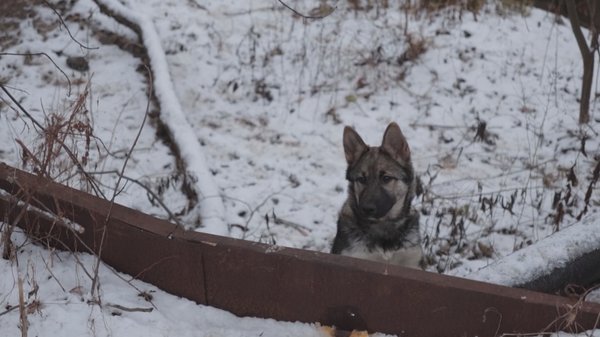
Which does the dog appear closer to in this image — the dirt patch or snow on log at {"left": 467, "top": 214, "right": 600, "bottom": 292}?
snow on log at {"left": 467, "top": 214, "right": 600, "bottom": 292}

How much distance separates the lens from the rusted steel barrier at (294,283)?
3.62 metres

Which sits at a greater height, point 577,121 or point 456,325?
point 577,121

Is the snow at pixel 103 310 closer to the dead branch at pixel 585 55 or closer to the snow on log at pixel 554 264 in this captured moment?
the snow on log at pixel 554 264

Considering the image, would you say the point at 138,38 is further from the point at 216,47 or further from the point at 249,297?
the point at 249,297

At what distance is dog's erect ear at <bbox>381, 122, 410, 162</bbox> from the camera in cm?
488

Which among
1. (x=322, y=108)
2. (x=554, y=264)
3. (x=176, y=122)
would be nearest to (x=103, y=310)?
(x=554, y=264)

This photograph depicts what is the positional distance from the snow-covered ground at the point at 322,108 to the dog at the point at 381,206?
803mm

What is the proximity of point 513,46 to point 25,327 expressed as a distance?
710 cm

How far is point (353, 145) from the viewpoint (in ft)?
16.5

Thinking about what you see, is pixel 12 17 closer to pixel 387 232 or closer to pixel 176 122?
pixel 176 122

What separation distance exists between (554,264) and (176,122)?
3856 millimetres

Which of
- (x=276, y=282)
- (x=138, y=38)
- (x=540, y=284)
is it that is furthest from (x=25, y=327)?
(x=138, y=38)

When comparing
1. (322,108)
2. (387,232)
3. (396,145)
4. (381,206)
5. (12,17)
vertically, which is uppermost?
(12,17)

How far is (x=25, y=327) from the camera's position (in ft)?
10.8
